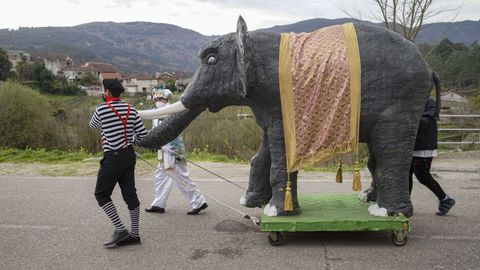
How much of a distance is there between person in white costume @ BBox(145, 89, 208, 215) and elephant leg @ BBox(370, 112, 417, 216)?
7.40 ft

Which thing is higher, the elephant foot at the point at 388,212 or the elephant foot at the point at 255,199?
the elephant foot at the point at 388,212

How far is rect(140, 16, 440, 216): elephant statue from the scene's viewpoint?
447 cm

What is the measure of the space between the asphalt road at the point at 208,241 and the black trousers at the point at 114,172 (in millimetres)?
547

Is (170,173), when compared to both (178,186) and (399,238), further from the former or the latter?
(399,238)

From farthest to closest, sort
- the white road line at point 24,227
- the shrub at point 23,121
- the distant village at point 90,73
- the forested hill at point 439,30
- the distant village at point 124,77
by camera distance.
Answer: the distant village at point 90,73
the distant village at point 124,77
the shrub at point 23,121
the forested hill at point 439,30
the white road line at point 24,227

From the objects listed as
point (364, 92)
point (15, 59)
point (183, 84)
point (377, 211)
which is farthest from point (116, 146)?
point (15, 59)

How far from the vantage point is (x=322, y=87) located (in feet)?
14.5

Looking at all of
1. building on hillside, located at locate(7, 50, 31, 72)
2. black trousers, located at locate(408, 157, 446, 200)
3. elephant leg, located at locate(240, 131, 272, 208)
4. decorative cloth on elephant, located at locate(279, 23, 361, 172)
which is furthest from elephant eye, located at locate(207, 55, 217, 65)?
building on hillside, located at locate(7, 50, 31, 72)

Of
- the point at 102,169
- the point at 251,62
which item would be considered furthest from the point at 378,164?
the point at 102,169

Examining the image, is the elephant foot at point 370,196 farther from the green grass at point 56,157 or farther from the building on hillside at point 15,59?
the building on hillside at point 15,59

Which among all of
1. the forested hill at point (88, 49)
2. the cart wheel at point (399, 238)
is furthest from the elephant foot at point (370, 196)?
the forested hill at point (88, 49)

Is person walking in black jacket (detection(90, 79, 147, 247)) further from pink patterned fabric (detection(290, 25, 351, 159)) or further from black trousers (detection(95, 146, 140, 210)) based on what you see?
pink patterned fabric (detection(290, 25, 351, 159))

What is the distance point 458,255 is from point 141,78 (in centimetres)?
6097

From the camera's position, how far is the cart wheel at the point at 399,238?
450cm
